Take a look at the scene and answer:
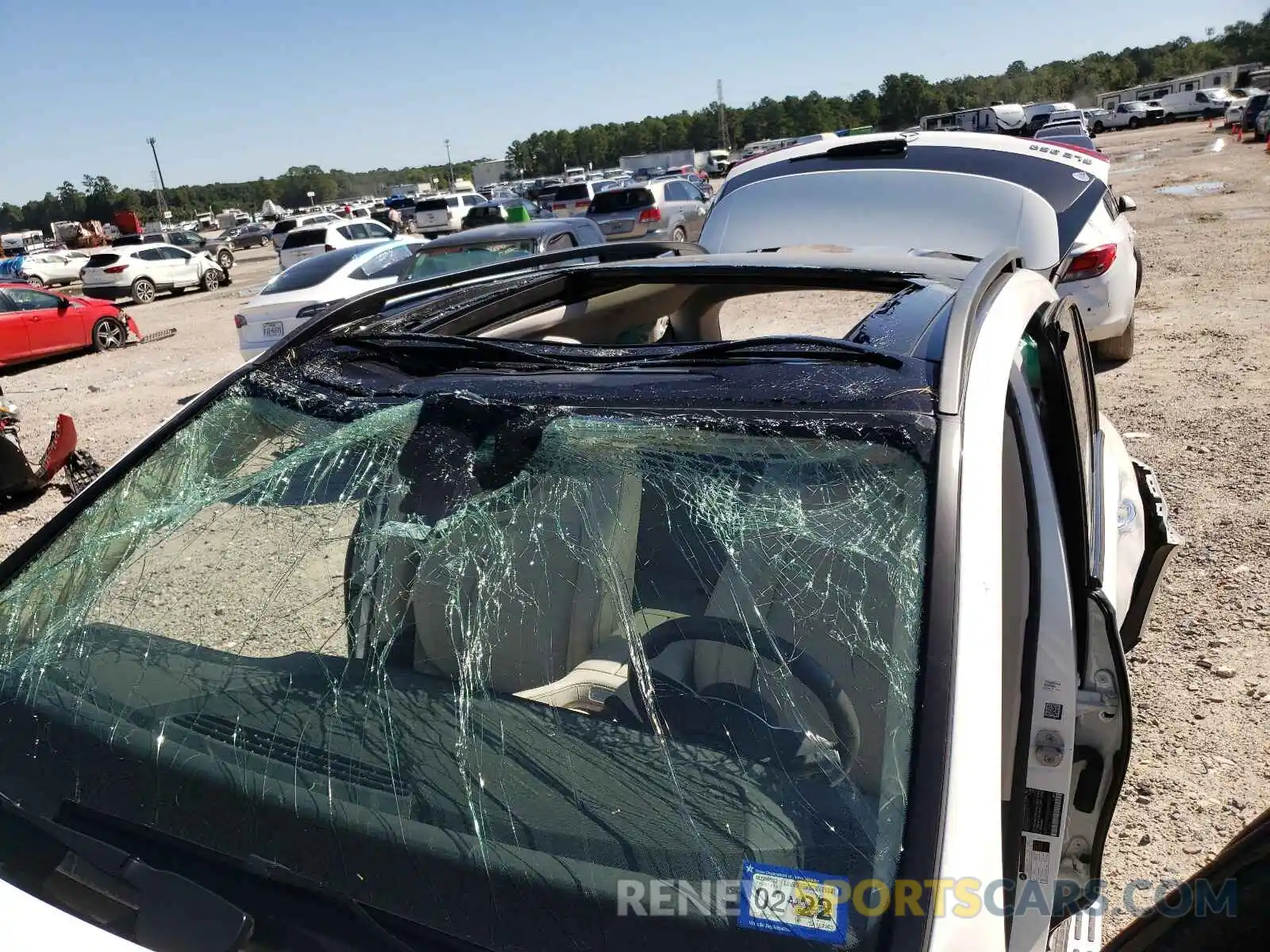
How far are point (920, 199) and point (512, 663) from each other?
371 cm

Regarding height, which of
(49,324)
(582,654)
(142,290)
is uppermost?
(142,290)

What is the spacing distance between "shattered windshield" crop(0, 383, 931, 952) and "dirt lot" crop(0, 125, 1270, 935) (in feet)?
5.67

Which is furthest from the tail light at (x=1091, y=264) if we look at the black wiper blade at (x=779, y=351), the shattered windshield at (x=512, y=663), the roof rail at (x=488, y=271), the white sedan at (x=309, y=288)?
the white sedan at (x=309, y=288)

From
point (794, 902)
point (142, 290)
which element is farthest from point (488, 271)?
point (142, 290)

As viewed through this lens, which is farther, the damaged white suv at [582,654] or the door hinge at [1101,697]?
the door hinge at [1101,697]

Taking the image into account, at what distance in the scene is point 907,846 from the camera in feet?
3.95

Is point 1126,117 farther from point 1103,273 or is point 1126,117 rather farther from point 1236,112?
point 1103,273

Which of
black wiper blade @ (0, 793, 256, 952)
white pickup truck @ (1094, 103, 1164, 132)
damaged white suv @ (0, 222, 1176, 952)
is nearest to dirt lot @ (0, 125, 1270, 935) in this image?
damaged white suv @ (0, 222, 1176, 952)

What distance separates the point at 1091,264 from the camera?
6.27m

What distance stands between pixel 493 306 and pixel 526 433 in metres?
1.00

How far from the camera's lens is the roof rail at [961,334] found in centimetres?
149

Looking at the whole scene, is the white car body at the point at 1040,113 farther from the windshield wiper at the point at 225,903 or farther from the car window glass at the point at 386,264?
the windshield wiper at the point at 225,903

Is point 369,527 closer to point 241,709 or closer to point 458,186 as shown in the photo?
point 241,709

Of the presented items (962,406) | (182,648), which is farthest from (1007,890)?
(182,648)
